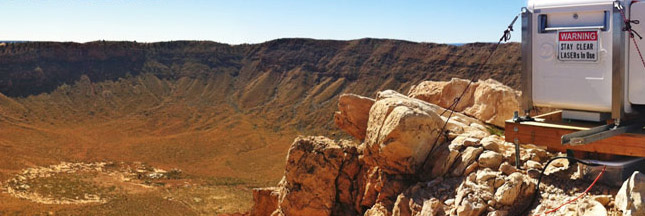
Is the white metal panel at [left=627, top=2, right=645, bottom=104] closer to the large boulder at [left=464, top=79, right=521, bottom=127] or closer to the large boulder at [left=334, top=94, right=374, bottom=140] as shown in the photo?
the large boulder at [left=464, top=79, right=521, bottom=127]

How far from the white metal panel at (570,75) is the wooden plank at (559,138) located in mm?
273

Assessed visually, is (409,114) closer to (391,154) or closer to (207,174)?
(391,154)

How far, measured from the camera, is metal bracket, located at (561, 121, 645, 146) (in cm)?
577

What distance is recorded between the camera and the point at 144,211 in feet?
72.4

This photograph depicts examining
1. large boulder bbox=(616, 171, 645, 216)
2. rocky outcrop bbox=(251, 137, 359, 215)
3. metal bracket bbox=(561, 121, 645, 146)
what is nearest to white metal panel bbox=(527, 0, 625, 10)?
metal bracket bbox=(561, 121, 645, 146)

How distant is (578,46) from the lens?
6.30 m

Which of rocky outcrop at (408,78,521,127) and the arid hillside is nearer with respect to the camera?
rocky outcrop at (408,78,521,127)

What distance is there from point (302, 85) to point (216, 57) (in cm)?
1257

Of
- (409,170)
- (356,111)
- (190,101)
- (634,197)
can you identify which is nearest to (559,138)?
(634,197)

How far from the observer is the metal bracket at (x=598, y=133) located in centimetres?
577

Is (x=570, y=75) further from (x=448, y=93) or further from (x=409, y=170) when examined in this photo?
(x=448, y=93)

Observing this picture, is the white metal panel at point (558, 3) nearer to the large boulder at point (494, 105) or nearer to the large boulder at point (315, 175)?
the large boulder at point (315, 175)

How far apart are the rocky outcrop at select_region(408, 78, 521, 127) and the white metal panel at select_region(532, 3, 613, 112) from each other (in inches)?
214

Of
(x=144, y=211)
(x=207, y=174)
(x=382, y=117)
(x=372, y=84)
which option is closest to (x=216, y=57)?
(x=372, y=84)
